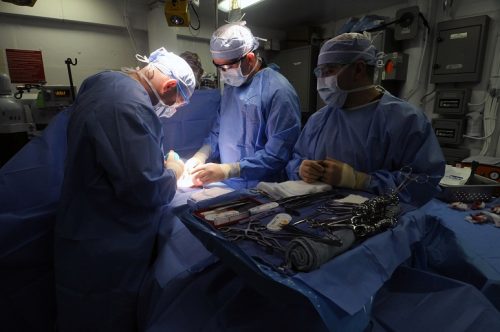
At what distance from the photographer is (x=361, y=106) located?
4.71 ft

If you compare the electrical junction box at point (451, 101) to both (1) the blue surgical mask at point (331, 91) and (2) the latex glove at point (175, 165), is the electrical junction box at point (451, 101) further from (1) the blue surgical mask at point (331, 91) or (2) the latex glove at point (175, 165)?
(2) the latex glove at point (175, 165)

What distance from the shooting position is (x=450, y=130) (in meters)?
3.07

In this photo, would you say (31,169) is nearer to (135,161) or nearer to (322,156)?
(135,161)

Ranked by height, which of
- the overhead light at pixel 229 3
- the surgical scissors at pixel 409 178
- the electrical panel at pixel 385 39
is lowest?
the surgical scissors at pixel 409 178

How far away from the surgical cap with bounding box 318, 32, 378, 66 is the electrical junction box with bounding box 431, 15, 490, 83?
2.16 meters

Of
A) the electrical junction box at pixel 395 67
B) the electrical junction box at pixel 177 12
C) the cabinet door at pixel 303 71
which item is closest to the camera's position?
the electrical junction box at pixel 177 12

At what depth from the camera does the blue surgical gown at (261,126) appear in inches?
68.9

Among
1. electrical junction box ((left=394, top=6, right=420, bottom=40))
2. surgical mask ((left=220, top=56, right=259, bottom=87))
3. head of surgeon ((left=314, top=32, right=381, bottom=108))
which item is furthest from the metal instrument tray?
electrical junction box ((left=394, top=6, right=420, bottom=40))

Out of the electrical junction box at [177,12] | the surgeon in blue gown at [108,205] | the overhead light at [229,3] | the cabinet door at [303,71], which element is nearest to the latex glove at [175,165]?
the surgeon in blue gown at [108,205]

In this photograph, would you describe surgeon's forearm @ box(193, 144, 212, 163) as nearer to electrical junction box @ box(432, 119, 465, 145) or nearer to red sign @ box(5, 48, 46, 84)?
red sign @ box(5, 48, 46, 84)

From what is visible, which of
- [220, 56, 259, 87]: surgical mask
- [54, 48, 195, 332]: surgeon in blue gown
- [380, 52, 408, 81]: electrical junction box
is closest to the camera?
[54, 48, 195, 332]: surgeon in blue gown

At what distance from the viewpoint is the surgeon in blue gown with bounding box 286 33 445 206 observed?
123cm

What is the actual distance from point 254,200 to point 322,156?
0.66 meters

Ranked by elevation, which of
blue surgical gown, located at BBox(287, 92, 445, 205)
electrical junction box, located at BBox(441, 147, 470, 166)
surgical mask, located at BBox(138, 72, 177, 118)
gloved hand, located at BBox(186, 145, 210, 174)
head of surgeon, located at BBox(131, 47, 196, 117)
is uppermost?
head of surgeon, located at BBox(131, 47, 196, 117)
